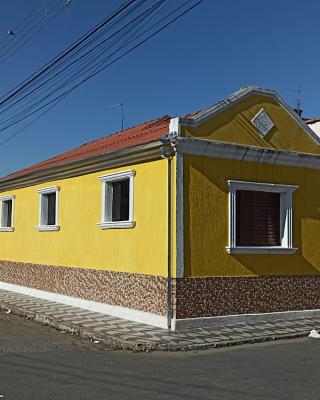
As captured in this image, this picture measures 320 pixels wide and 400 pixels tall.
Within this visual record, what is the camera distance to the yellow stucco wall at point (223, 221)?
11.5 m

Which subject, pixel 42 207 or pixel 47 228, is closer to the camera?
pixel 47 228

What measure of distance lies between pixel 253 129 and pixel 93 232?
4.55 metres

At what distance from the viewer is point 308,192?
13328 mm

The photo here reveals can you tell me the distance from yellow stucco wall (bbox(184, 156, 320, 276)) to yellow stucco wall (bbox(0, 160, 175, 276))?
51 cm

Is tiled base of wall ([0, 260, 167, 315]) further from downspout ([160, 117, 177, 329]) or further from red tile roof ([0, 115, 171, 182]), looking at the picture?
red tile roof ([0, 115, 171, 182])

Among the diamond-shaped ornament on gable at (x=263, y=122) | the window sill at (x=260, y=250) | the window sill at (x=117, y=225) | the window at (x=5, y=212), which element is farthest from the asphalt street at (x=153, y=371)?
the window at (x=5, y=212)

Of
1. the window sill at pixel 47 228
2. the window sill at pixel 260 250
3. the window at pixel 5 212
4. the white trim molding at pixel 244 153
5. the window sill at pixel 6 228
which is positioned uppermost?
the white trim molding at pixel 244 153

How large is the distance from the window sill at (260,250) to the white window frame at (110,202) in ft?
7.26

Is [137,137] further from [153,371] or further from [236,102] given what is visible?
[153,371]

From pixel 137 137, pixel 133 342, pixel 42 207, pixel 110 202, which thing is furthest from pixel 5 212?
pixel 133 342

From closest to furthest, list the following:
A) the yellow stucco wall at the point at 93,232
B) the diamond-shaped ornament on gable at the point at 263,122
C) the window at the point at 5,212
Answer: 1. the yellow stucco wall at the point at 93,232
2. the diamond-shaped ornament on gable at the point at 263,122
3. the window at the point at 5,212

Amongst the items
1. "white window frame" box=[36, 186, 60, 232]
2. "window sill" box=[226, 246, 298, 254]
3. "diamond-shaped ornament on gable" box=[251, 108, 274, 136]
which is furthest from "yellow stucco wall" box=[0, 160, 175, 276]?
"diamond-shaped ornament on gable" box=[251, 108, 274, 136]

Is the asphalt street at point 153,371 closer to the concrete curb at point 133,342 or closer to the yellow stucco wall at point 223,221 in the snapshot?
the concrete curb at point 133,342

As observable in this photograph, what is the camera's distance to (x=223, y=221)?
11961mm
